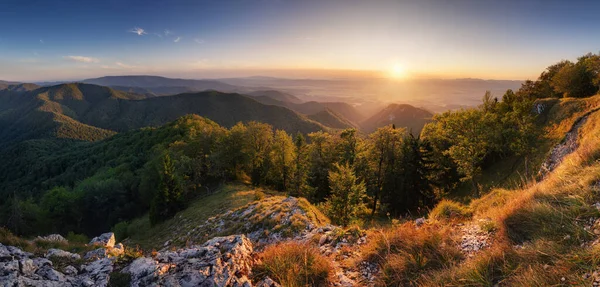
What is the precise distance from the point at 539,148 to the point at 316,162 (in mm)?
24034

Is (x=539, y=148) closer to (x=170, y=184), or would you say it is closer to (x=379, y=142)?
(x=379, y=142)

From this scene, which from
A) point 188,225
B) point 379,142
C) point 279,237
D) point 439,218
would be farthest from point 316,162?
point 439,218

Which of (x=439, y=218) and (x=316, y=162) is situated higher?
(x=439, y=218)

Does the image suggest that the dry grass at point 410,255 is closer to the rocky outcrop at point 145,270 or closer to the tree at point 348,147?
the rocky outcrop at point 145,270

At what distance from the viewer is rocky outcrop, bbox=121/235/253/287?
5594 mm

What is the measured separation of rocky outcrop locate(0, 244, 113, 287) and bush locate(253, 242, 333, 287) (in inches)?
139

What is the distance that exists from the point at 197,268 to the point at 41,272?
3.31 m

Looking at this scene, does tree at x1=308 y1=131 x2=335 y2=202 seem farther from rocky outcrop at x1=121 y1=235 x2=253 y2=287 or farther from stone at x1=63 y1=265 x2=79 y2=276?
stone at x1=63 y1=265 x2=79 y2=276

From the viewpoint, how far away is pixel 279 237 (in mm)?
13102

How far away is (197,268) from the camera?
19.6 ft

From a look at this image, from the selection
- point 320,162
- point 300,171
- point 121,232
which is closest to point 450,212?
point 320,162

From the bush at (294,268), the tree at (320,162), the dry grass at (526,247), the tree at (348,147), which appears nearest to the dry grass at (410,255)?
the dry grass at (526,247)

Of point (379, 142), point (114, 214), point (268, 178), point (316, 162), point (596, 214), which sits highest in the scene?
point (596, 214)

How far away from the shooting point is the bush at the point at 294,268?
18.3 feet
